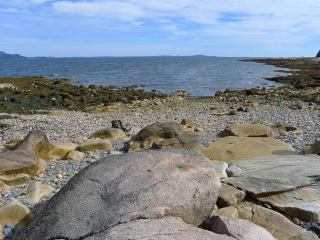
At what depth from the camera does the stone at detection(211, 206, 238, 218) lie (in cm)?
428

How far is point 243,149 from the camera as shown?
26.2 feet

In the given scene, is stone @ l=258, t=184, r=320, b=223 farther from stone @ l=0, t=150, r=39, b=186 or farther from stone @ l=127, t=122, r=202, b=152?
stone @ l=0, t=150, r=39, b=186

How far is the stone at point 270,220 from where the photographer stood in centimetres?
409

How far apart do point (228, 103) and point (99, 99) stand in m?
10.6

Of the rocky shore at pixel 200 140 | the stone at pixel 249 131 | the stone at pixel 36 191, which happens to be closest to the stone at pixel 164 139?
the rocky shore at pixel 200 140

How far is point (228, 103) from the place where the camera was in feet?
68.8

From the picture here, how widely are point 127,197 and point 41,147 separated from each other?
557 centimetres

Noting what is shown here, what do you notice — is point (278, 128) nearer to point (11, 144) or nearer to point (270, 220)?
point (270, 220)

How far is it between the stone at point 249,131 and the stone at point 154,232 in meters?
6.98

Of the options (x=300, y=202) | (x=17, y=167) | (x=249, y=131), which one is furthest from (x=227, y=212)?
(x=249, y=131)

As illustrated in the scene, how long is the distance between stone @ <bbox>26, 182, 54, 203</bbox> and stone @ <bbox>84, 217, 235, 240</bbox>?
2.99 m

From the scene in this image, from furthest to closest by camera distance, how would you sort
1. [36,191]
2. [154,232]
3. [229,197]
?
[36,191], [229,197], [154,232]

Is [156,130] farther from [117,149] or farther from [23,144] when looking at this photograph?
[23,144]

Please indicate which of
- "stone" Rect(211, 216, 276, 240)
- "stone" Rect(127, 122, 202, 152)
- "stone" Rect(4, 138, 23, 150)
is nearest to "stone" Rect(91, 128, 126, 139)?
"stone" Rect(127, 122, 202, 152)
